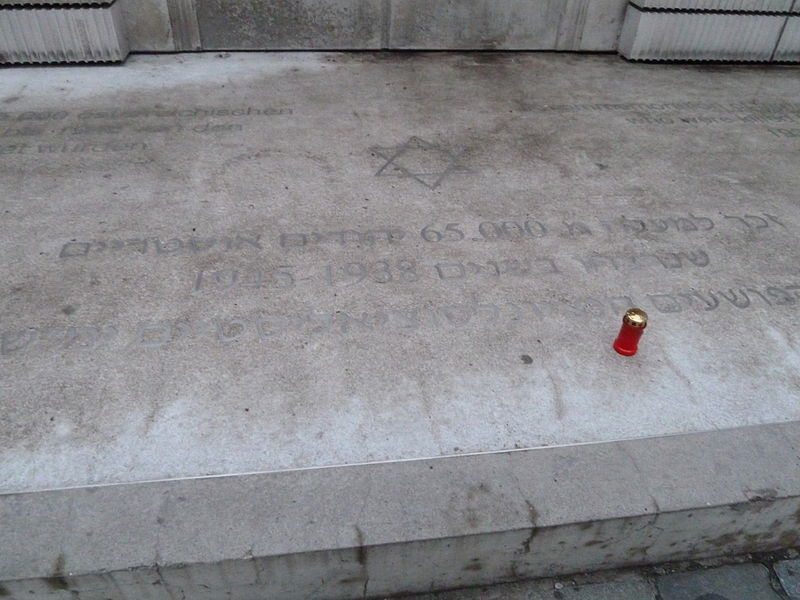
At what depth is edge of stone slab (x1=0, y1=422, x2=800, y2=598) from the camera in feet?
6.97

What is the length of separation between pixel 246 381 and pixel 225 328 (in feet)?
1.33

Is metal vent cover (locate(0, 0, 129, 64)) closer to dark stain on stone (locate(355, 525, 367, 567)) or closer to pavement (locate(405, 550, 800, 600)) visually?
dark stain on stone (locate(355, 525, 367, 567))

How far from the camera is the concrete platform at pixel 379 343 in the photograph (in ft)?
7.47

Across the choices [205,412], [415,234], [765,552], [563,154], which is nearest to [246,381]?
[205,412]

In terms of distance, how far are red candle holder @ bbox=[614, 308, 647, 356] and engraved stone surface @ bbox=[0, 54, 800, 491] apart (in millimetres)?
62

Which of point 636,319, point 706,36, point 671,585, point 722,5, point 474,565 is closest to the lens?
point 474,565

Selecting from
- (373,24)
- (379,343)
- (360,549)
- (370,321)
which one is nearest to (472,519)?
(360,549)

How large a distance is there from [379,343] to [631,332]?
4.11 feet

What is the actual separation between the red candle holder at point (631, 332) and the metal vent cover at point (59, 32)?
223 inches

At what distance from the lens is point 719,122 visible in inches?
220

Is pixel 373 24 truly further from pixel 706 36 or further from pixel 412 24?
pixel 706 36

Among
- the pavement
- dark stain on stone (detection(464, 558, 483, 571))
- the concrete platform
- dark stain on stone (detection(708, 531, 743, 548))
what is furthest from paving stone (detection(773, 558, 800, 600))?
dark stain on stone (detection(464, 558, 483, 571))

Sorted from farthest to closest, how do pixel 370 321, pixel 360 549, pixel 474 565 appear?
pixel 370 321, pixel 474 565, pixel 360 549

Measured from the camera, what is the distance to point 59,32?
5.88 m
